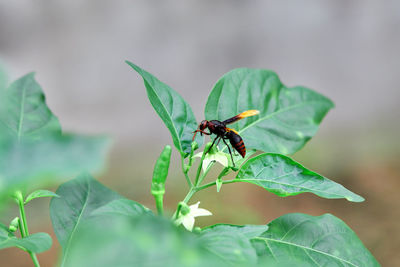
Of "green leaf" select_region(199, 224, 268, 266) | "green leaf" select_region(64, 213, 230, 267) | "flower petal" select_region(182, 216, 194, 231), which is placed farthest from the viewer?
"flower petal" select_region(182, 216, 194, 231)

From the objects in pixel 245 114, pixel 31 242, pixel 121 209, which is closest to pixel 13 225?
pixel 31 242

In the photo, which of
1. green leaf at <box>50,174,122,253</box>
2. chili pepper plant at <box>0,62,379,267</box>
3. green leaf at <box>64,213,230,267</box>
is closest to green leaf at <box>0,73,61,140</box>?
chili pepper plant at <box>0,62,379,267</box>

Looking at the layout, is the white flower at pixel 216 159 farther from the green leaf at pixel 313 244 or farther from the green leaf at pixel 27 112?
the green leaf at pixel 27 112

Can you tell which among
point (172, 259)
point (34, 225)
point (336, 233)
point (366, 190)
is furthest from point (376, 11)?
point (172, 259)

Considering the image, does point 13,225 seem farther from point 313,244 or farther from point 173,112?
point 313,244

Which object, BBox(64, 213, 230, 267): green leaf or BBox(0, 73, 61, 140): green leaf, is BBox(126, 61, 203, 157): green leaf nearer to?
BBox(0, 73, 61, 140): green leaf

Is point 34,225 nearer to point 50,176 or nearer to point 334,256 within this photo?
point 334,256
